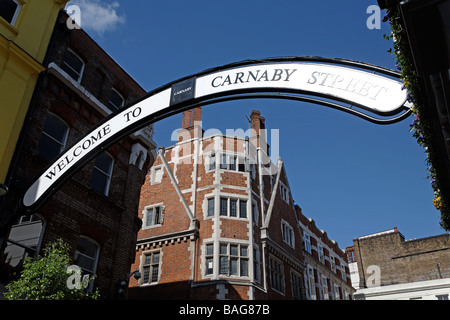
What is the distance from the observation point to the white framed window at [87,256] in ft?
43.8

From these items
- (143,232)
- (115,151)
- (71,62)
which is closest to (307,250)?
(143,232)

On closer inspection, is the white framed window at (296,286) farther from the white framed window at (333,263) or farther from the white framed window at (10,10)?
the white framed window at (10,10)

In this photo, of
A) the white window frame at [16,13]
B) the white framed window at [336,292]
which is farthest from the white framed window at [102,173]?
the white framed window at [336,292]

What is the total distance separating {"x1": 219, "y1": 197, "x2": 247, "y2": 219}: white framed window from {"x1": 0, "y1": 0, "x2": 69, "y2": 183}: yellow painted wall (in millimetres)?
16296

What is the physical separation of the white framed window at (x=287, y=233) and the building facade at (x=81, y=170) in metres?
17.5

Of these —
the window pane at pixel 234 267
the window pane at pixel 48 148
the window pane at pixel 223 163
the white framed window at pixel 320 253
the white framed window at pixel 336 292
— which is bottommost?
the window pane at pixel 234 267

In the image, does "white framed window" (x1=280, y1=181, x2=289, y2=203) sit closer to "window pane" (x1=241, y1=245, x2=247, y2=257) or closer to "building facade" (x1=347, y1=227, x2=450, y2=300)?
"window pane" (x1=241, y1=245, x2=247, y2=257)

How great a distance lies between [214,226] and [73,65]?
566 inches

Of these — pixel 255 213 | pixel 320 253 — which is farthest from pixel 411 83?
pixel 320 253

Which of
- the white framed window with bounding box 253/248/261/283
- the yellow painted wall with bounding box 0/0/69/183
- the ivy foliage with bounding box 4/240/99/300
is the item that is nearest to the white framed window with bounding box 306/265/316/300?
the white framed window with bounding box 253/248/261/283

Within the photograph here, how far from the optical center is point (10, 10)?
1320cm

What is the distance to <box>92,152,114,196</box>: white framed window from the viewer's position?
49.1 ft
